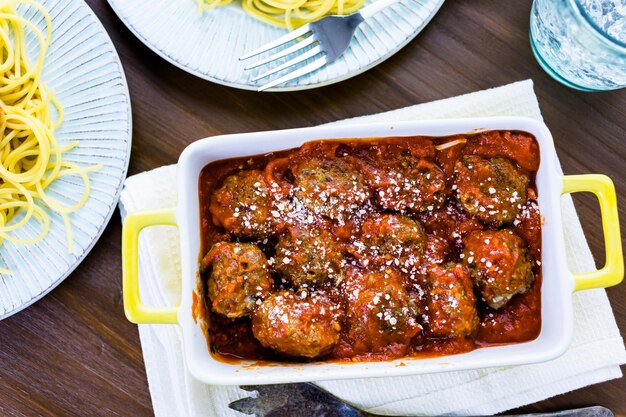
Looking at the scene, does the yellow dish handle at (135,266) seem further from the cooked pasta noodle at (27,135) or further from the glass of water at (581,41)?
the glass of water at (581,41)

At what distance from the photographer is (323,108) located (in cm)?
307

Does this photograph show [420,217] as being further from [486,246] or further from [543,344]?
[543,344]

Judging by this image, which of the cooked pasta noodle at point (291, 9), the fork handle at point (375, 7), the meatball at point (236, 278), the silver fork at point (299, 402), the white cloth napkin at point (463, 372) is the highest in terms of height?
the fork handle at point (375, 7)

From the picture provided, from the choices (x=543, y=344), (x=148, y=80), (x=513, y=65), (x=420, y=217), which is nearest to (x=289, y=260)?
(x=420, y=217)

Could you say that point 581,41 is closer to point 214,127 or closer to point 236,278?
point 214,127

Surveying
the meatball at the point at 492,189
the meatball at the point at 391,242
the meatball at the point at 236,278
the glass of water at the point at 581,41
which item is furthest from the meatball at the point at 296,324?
the glass of water at the point at 581,41

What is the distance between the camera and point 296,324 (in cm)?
238

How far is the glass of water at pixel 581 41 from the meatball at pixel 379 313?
127 centimetres

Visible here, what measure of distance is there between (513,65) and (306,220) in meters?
1.30

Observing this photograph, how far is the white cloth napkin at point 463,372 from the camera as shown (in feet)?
9.44

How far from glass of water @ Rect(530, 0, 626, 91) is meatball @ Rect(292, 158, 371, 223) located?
1.14 m

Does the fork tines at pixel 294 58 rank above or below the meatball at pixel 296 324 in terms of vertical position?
above

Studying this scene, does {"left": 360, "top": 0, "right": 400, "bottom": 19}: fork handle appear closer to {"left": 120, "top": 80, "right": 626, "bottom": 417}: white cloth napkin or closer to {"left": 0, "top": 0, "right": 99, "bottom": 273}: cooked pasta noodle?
{"left": 120, "top": 80, "right": 626, "bottom": 417}: white cloth napkin

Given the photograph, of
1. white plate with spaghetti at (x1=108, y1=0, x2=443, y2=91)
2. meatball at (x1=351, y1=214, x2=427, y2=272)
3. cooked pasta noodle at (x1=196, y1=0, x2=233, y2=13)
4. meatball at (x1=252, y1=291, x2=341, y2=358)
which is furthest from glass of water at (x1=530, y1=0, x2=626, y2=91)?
meatball at (x1=252, y1=291, x2=341, y2=358)
